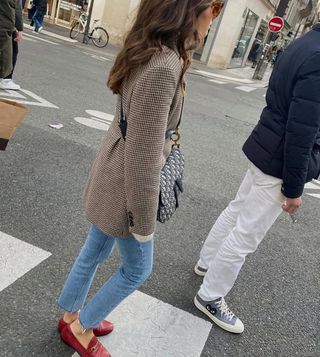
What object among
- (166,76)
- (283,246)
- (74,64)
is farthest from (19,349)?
(74,64)

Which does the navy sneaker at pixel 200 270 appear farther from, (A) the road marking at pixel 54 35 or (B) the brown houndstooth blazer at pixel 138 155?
(A) the road marking at pixel 54 35

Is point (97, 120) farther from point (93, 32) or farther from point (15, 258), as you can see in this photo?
point (93, 32)

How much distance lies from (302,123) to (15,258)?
6.51ft

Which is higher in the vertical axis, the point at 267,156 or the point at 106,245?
the point at 267,156

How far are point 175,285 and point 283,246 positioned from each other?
5.32 ft

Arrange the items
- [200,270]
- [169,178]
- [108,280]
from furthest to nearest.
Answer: [200,270], [108,280], [169,178]

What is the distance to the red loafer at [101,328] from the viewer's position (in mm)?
2301

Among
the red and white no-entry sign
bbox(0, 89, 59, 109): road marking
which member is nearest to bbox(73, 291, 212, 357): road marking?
bbox(0, 89, 59, 109): road marking

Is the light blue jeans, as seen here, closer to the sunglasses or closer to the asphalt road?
the asphalt road

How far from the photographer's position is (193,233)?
12.8ft

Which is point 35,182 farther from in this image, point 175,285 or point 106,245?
point 106,245

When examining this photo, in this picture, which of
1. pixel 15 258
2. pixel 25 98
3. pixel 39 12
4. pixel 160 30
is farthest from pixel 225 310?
pixel 39 12

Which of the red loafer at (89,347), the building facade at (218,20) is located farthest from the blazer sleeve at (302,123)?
→ the building facade at (218,20)

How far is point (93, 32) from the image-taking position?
61.2 ft
